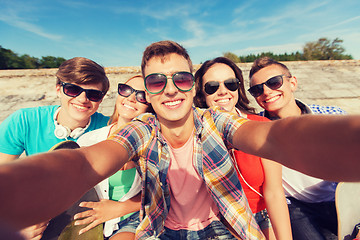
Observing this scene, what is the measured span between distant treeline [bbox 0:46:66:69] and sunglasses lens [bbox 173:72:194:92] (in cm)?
2174

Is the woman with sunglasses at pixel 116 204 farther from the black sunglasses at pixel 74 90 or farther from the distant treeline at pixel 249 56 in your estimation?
the distant treeline at pixel 249 56

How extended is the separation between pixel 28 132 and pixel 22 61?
69.5 ft

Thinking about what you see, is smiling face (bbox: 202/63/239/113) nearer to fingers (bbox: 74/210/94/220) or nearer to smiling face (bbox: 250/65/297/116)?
smiling face (bbox: 250/65/297/116)

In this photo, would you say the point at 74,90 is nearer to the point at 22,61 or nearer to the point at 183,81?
the point at 183,81

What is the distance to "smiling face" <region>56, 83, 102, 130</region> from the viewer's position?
2.12 meters

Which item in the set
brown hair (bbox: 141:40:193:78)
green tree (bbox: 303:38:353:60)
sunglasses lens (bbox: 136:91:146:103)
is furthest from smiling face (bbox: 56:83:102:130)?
green tree (bbox: 303:38:353:60)

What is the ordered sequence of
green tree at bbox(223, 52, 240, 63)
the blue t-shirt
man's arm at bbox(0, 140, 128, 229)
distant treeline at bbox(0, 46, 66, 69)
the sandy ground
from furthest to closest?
green tree at bbox(223, 52, 240, 63) < distant treeline at bbox(0, 46, 66, 69) < the sandy ground < the blue t-shirt < man's arm at bbox(0, 140, 128, 229)

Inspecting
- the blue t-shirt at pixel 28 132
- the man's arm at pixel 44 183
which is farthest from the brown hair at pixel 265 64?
the blue t-shirt at pixel 28 132

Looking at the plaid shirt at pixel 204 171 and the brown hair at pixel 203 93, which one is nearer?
the plaid shirt at pixel 204 171

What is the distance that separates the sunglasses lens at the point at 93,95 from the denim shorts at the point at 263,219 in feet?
7.68

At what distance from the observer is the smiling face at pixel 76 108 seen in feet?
Answer: 6.95

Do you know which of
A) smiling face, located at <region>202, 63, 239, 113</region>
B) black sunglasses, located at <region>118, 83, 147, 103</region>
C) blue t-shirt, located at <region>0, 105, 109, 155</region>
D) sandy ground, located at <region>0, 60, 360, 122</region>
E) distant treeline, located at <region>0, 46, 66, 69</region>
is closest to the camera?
blue t-shirt, located at <region>0, 105, 109, 155</region>

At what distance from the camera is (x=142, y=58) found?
1.65m

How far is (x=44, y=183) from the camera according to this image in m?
0.53
